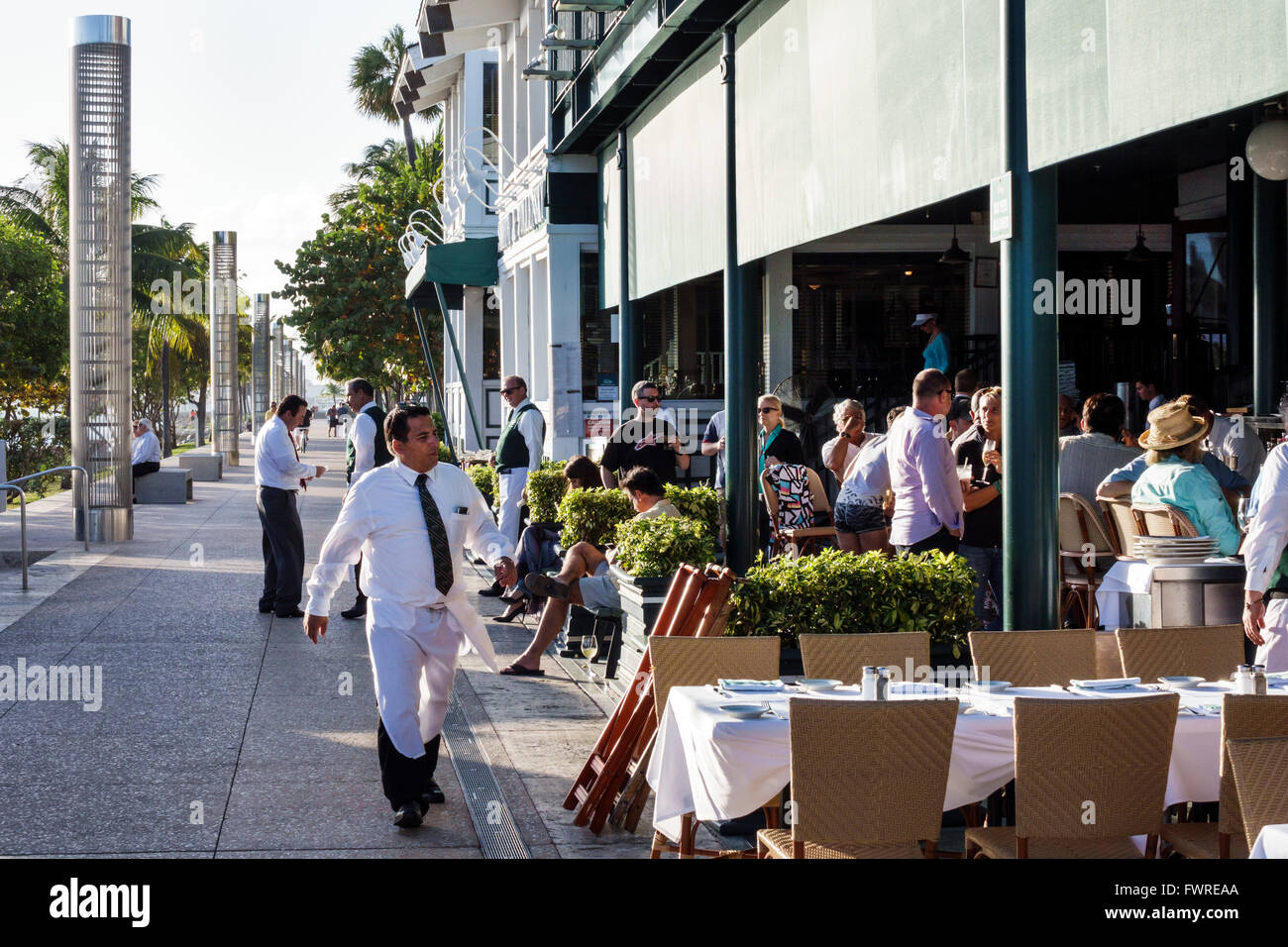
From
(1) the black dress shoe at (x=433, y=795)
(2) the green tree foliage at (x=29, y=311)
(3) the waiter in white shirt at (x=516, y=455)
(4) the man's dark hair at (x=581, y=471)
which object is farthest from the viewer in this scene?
Answer: (2) the green tree foliage at (x=29, y=311)

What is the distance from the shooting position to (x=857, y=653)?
22.1 feet

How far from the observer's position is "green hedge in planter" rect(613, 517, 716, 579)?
9484 mm

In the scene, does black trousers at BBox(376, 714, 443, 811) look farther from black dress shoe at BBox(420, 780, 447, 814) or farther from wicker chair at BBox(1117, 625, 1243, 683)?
wicker chair at BBox(1117, 625, 1243, 683)

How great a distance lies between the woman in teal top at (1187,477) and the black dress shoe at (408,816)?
477 cm

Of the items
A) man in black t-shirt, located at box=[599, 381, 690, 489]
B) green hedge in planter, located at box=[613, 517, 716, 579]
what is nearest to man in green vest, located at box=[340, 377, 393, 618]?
man in black t-shirt, located at box=[599, 381, 690, 489]

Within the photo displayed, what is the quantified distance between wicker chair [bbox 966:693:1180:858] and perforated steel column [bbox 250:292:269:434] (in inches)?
2362

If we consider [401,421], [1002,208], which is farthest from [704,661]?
[1002,208]

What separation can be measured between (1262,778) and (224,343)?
45.3 meters

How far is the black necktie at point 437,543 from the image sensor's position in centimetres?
682

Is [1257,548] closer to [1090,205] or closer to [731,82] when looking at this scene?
[731,82]

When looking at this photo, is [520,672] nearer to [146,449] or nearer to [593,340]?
[593,340]

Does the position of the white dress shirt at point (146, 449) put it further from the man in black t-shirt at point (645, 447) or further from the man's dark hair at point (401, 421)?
the man's dark hair at point (401, 421)

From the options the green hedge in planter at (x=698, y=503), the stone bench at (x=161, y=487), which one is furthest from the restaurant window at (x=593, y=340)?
the stone bench at (x=161, y=487)

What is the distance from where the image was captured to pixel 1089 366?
1973 cm
